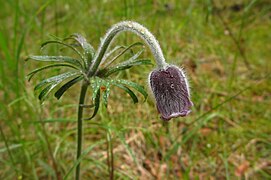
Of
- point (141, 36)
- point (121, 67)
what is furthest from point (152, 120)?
point (141, 36)

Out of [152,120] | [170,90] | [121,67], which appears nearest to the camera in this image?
[170,90]

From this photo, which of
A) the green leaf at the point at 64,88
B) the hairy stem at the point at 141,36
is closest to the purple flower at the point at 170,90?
the hairy stem at the point at 141,36

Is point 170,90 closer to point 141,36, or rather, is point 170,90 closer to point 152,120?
point 141,36

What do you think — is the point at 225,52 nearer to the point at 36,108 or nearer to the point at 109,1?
the point at 109,1

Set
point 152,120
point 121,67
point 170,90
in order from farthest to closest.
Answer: point 152,120, point 121,67, point 170,90

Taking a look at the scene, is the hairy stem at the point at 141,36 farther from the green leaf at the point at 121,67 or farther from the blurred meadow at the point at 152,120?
the blurred meadow at the point at 152,120

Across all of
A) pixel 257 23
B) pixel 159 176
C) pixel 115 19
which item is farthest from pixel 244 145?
pixel 257 23
